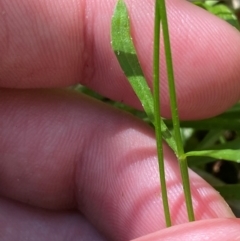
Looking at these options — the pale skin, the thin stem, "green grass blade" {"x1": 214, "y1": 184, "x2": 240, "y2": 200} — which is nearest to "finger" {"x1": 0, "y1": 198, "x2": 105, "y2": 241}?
the pale skin

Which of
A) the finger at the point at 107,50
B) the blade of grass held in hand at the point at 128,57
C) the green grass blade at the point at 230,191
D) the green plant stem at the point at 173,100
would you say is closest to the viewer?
the green plant stem at the point at 173,100

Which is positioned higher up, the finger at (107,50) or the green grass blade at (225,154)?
the finger at (107,50)

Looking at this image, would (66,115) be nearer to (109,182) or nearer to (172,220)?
(109,182)

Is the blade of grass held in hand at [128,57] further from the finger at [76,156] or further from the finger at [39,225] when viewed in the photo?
the finger at [39,225]

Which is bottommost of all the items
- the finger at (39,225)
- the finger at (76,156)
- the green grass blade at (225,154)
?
the finger at (39,225)

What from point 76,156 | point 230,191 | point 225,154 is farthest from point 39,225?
point 225,154

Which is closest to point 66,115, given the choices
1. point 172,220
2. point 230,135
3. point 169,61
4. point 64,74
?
point 64,74

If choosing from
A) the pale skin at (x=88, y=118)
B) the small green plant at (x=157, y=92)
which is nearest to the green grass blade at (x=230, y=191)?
the pale skin at (x=88, y=118)
